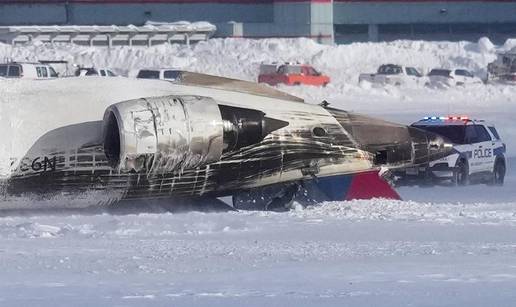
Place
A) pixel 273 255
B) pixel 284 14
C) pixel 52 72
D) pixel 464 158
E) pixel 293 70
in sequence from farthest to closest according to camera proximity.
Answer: pixel 284 14
pixel 293 70
pixel 52 72
pixel 464 158
pixel 273 255

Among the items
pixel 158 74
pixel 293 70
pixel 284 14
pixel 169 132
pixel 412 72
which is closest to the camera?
pixel 169 132

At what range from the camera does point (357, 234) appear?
54.9 ft

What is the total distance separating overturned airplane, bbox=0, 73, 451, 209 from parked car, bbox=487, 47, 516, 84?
42.8 meters

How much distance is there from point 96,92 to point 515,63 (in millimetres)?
47645

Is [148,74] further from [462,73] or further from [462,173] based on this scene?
[462,173]

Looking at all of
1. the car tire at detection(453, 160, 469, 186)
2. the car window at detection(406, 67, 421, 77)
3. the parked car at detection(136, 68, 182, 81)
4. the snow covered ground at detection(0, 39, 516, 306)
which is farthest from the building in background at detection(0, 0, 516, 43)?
the snow covered ground at detection(0, 39, 516, 306)

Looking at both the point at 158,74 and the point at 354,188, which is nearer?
the point at 354,188

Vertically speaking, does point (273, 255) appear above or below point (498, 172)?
above

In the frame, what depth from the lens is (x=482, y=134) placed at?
28.6 m

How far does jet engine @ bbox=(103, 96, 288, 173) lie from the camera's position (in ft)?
60.1

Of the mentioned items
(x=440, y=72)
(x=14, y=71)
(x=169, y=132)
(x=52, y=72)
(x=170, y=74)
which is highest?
(x=169, y=132)

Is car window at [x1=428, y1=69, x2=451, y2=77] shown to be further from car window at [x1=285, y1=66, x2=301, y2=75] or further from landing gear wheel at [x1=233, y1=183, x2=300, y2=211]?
landing gear wheel at [x1=233, y1=183, x2=300, y2=211]

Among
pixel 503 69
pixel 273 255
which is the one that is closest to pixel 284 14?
pixel 503 69

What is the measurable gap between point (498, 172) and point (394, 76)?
32931 millimetres
